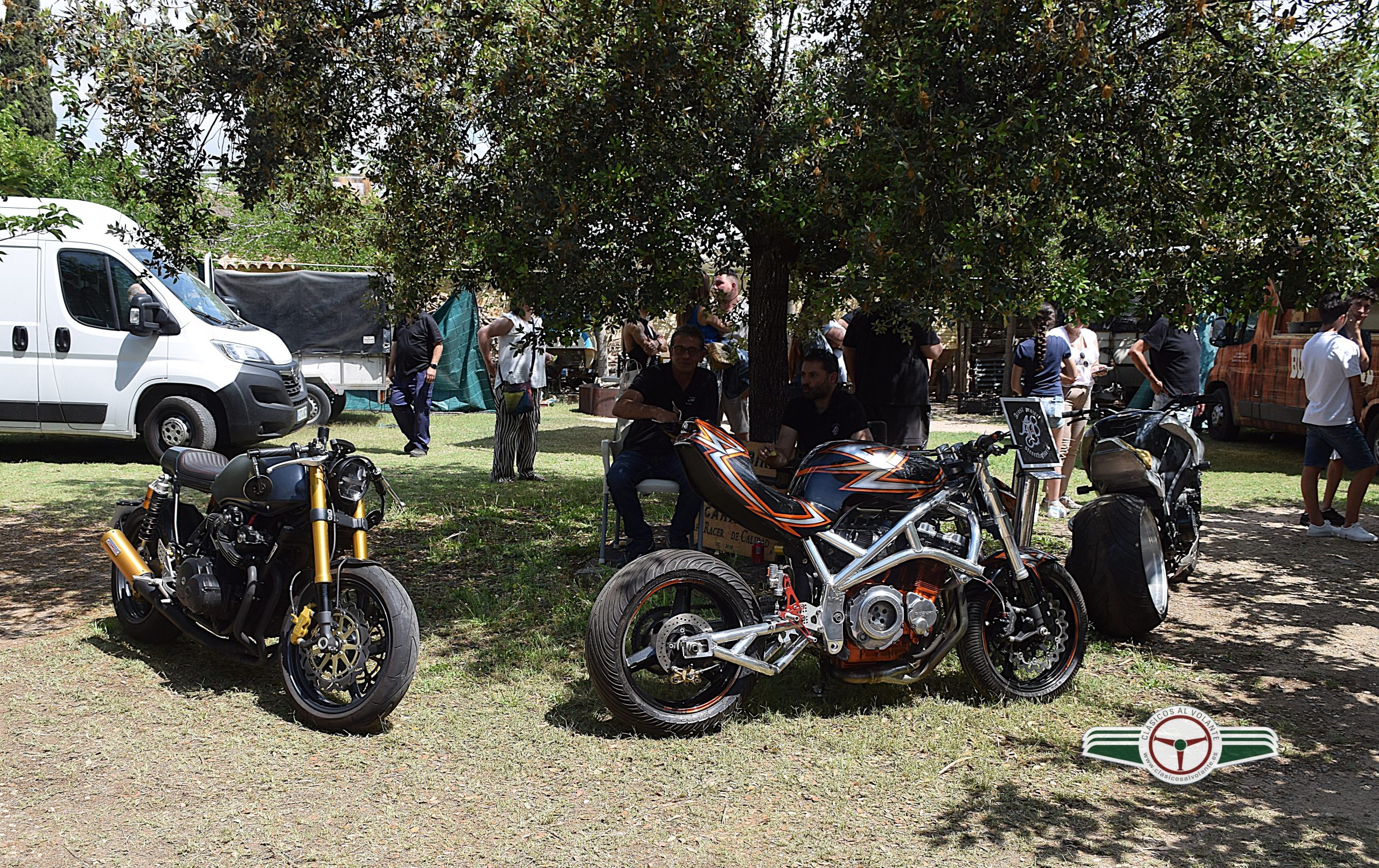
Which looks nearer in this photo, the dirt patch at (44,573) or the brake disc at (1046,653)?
the brake disc at (1046,653)

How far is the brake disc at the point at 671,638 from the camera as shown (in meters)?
4.12

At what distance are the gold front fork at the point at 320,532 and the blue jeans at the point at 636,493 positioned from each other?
2260 millimetres

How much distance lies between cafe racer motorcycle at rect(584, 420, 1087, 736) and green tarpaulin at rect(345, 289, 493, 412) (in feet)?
47.3

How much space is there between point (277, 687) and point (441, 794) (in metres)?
1.30

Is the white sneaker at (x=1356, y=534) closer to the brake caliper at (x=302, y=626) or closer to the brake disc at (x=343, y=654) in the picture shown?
the brake disc at (x=343, y=654)

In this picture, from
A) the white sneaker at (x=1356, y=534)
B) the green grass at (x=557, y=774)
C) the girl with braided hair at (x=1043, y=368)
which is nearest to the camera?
the green grass at (x=557, y=774)

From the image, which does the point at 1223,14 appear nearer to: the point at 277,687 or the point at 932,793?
the point at 932,793

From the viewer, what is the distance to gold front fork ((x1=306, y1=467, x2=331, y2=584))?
4176 mm

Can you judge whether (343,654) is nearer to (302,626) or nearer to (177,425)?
(302,626)

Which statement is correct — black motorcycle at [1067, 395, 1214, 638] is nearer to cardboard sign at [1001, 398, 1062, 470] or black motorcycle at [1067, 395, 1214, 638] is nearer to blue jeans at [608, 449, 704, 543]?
cardboard sign at [1001, 398, 1062, 470]

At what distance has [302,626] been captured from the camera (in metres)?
4.25

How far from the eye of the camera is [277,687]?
4.68m

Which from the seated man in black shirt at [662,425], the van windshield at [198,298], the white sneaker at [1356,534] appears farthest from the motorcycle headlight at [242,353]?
the white sneaker at [1356,534]

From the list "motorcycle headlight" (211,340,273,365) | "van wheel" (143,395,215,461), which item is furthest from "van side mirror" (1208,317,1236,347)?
"van wheel" (143,395,215,461)
